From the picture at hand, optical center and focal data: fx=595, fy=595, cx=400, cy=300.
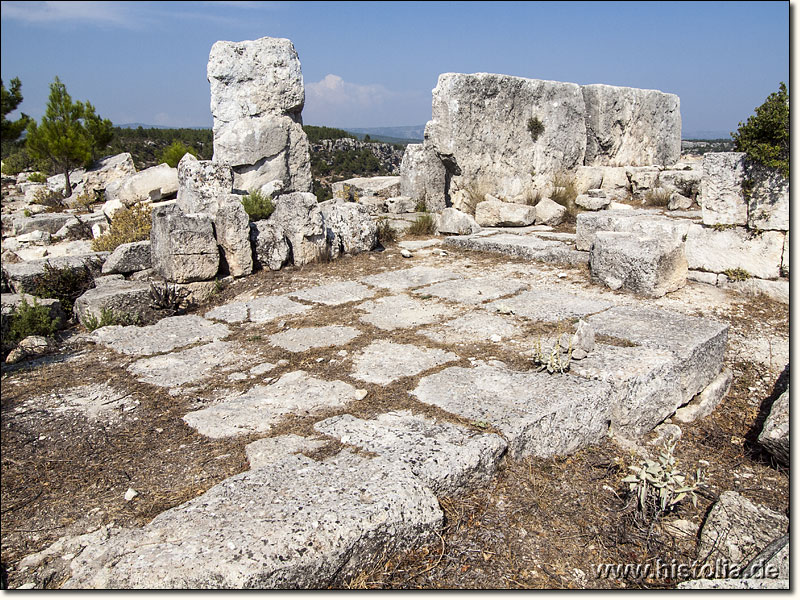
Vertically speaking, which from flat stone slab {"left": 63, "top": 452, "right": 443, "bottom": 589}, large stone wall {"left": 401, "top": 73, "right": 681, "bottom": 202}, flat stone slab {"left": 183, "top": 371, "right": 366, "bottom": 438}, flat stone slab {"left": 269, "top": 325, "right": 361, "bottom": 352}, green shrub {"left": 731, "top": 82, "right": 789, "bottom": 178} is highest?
large stone wall {"left": 401, "top": 73, "right": 681, "bottom": 202}

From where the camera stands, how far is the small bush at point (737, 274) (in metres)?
5.14

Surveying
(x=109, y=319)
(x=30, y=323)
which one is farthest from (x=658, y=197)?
(x=30, y=323)

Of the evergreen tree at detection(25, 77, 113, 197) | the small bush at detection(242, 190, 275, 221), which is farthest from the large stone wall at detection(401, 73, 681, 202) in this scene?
the evergreen tree at detection(25, 77, 113, 197)

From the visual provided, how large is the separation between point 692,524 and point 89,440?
2.85 meters

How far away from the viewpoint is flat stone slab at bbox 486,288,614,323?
444cm

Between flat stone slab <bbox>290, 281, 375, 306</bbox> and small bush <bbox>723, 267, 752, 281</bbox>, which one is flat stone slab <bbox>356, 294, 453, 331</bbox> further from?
small bush <bbox>723, 267, 752, 281</bbox>

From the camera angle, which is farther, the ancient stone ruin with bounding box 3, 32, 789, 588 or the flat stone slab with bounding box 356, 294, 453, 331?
the flat stone slab with bounding box 356, 294, 453, 331

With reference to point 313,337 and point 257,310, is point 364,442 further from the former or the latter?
point 257,310

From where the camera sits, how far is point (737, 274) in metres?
5.18

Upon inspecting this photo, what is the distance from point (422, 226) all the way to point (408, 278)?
229 centimetres

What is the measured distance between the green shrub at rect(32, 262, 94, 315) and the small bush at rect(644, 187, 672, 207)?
791 cm

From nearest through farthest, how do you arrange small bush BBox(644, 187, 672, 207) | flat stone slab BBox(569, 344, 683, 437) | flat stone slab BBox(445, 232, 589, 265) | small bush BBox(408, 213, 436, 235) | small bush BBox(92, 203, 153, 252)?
flat stone slab BBox(569, 344, 683, 437) → flat stone slab BBox(445, 232, 589, 265) → small bush BBox(92, 203, 153, 252) → small bush BBox(408, 213, 436, 235) → small bush BBox(644, 187, 672, 207)

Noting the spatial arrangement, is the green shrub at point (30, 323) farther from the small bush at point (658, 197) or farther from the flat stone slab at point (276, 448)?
the small bush at point (658, 197)

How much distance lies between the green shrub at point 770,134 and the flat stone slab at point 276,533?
4.09 metres
